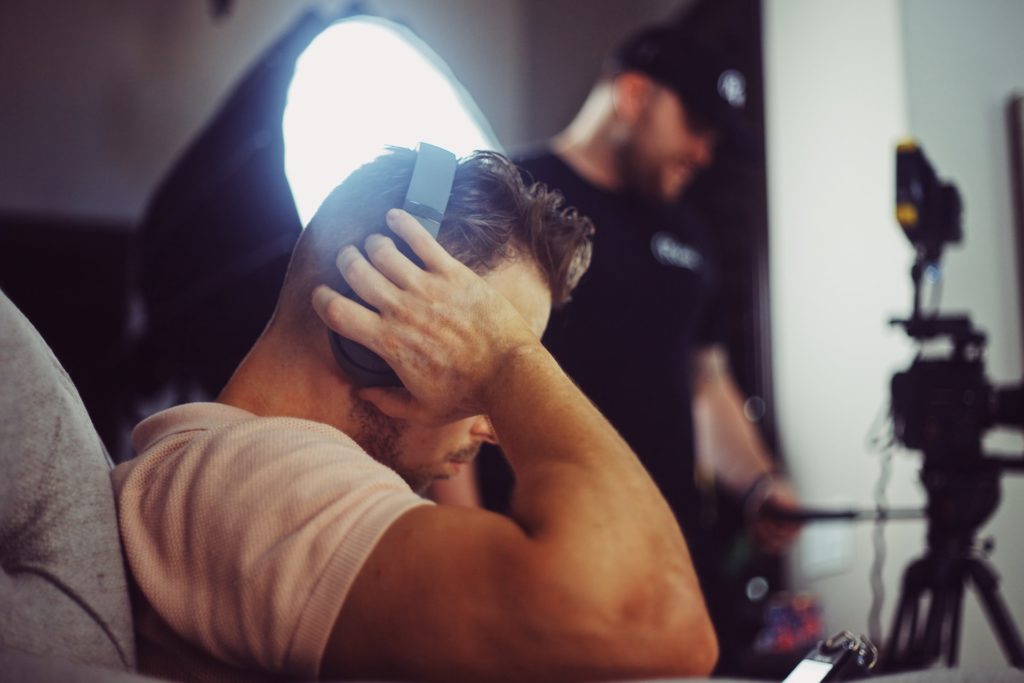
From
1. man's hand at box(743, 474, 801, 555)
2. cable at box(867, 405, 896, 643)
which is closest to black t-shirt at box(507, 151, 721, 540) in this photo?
man's hand at box(743, 474, 801, 555)

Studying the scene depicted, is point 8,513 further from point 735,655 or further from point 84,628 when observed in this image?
point 735,655

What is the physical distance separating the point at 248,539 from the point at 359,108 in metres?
0.29

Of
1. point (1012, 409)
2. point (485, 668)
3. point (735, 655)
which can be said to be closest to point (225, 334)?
point (485, 668)

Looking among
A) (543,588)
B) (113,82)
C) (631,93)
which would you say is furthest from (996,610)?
(113,82)

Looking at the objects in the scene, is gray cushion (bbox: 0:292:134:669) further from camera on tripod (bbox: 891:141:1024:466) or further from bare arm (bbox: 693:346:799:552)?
bare arm (bbox: 693:346:799:552)

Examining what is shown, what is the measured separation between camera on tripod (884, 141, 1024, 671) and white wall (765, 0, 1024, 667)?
0.35 meters

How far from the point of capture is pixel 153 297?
4.32 feet

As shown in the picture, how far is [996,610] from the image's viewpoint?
0.97m

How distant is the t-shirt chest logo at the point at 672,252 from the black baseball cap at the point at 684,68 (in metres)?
0.27

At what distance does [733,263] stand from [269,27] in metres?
1.34

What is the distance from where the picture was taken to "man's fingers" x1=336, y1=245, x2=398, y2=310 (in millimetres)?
486

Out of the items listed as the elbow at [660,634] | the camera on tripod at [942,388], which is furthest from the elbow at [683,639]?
the camera on tripod at [942,388]

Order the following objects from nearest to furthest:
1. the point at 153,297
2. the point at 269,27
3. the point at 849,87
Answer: the point at 153,297
the point at 269,27
the point at 849,87

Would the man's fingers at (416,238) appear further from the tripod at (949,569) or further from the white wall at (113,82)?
the white wall at (113,82)
